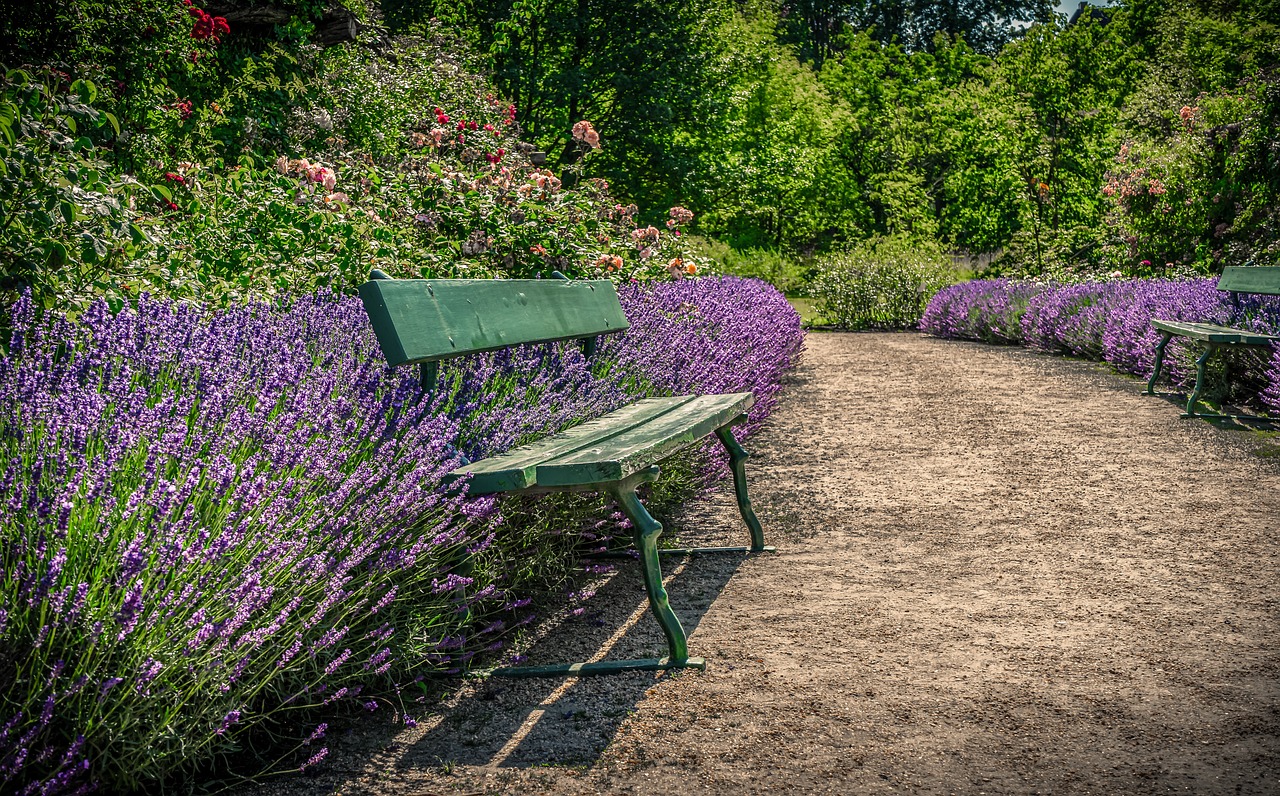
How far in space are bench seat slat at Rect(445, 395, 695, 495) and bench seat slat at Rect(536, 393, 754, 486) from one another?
0.05 meters

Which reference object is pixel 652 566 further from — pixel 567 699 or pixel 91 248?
pixel 91 248

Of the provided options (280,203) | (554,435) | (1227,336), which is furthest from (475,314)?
(1227,336)

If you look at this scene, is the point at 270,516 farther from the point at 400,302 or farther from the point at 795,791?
the point at 795,791

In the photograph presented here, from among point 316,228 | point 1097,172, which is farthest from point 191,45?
point 1097,172

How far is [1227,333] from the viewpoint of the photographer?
7.24m

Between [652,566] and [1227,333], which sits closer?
[652,566]

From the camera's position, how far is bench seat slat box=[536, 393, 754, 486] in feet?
9.19

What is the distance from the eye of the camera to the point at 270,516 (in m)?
2.27

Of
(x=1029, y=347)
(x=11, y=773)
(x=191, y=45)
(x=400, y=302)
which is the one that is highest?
(x=191, y=45)

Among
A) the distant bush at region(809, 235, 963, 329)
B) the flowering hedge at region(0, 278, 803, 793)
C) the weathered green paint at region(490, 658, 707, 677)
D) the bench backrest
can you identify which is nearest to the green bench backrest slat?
the flowering hedge at region(0, 278, 803, 793)

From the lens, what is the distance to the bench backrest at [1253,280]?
765 cm

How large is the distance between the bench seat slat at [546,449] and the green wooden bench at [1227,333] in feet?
15.4

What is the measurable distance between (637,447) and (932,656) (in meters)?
1.12

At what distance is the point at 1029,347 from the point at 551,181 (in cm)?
906
